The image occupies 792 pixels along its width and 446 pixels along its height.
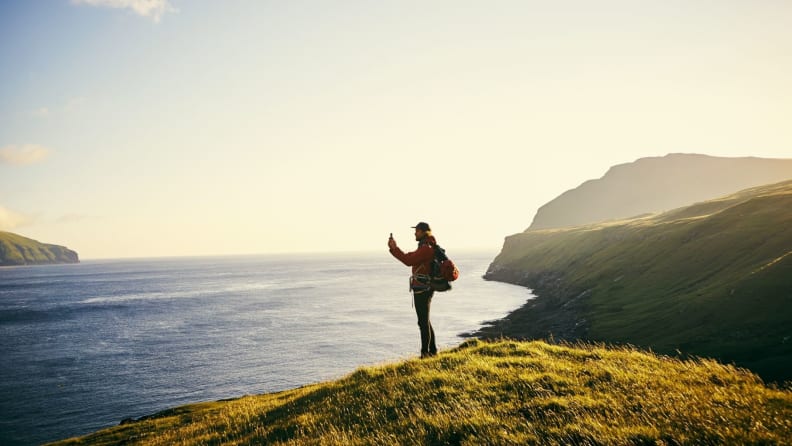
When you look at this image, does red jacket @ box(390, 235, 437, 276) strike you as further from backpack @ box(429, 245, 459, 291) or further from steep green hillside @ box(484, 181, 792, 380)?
steep green hillside @ box(484, 181, 792, 380)

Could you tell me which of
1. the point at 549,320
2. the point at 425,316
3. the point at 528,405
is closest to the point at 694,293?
the point at 549,320

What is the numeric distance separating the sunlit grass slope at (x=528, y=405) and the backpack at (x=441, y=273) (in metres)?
2.54

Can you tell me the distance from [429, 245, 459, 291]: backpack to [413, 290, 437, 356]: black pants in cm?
42

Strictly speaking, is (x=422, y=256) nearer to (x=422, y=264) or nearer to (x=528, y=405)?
(x=422, y=264)

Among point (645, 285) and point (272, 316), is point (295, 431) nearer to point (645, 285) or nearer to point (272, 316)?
point (645, 285)

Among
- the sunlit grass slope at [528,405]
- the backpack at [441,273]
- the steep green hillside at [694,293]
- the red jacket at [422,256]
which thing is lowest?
the steep green hillside at [694,293]

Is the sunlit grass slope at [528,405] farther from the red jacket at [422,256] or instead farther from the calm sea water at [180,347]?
the calm sea water at [180,347]

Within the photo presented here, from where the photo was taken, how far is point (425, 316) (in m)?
14.5

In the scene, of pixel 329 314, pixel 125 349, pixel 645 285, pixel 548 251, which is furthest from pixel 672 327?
pixel 548 251

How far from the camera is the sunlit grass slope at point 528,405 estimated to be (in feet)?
24.5

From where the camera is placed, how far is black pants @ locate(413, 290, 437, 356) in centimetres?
1427

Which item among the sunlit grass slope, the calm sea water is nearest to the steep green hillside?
the calm sea water

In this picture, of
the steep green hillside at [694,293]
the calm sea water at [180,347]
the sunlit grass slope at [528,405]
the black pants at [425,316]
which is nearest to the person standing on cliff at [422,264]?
the black pants at [425,316]

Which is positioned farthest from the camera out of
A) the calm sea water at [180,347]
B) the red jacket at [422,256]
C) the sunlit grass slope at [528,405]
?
the calm sea water at [180,347]
